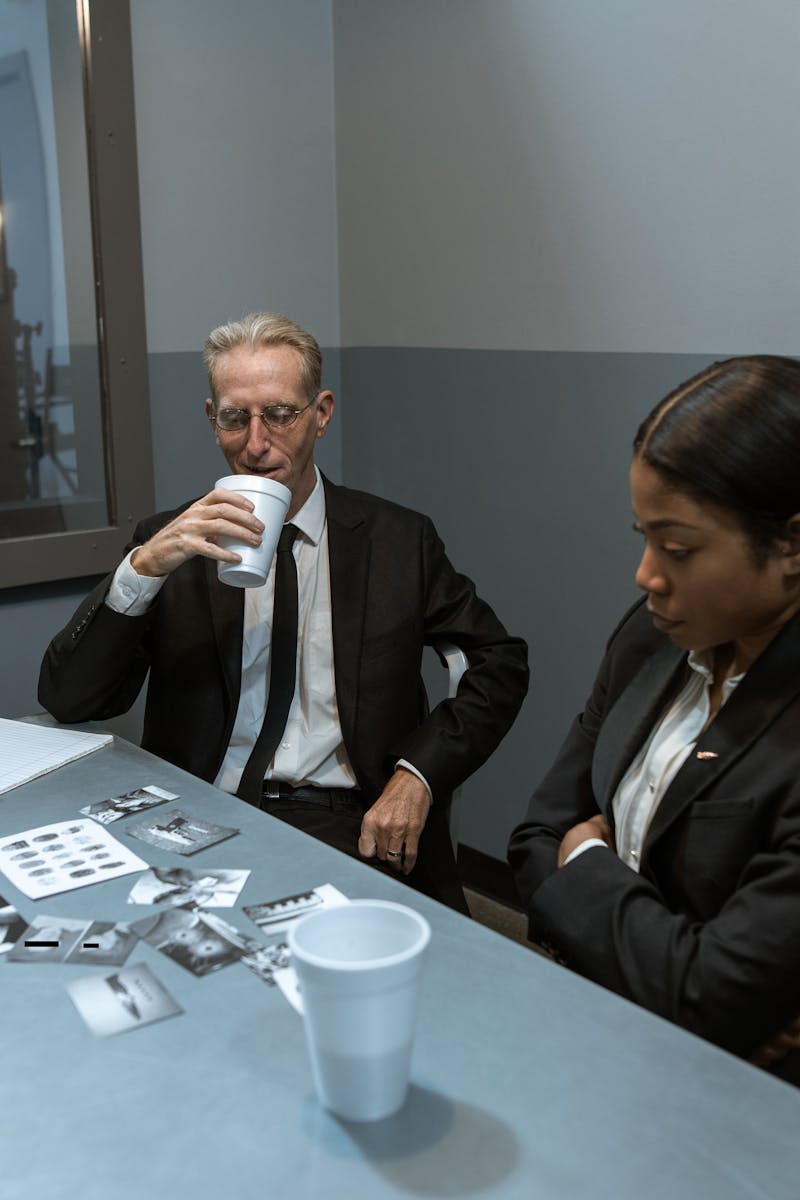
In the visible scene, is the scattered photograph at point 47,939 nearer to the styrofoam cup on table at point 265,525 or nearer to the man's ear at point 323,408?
the styrofoam cup on table at point 265,525

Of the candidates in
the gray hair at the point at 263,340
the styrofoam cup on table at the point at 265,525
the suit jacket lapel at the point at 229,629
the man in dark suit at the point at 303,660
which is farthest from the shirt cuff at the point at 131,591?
the gray hair at the point at 263,340

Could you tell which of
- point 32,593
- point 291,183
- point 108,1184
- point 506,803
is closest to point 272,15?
point 291,183

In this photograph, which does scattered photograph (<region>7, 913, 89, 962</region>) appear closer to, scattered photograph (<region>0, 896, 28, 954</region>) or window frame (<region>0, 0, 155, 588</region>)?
scattered photograph (<region>0, 896, 28, 954</region>)

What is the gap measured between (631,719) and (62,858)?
714mm

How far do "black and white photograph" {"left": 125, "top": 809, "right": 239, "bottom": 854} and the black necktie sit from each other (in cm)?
38

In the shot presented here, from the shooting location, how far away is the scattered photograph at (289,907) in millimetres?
1202

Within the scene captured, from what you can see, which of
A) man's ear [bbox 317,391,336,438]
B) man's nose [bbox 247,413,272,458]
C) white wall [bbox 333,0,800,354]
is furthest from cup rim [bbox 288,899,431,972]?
white wall [bbox 333,0,800,354]

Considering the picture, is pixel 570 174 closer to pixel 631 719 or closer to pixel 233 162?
pixel 233 162

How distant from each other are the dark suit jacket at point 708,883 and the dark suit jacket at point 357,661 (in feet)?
1.88

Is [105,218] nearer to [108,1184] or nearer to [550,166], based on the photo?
[550,166]

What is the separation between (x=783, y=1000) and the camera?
3.70ft

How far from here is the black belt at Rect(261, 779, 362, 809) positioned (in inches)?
75.7

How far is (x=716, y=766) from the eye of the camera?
124 centimetres

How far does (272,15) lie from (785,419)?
7.87 feet
